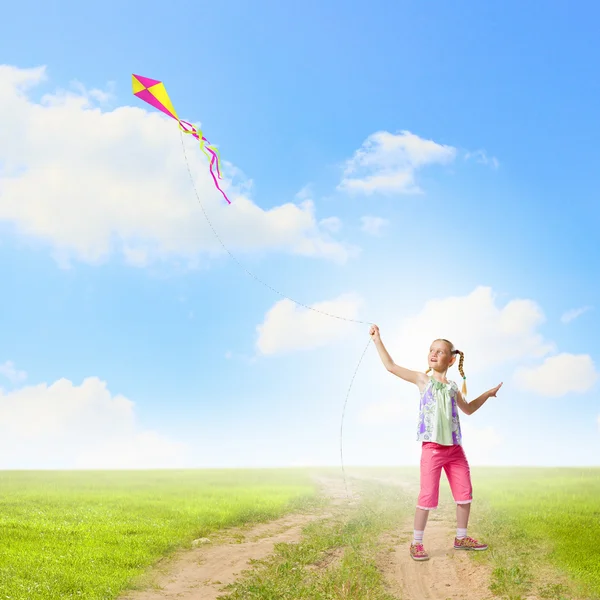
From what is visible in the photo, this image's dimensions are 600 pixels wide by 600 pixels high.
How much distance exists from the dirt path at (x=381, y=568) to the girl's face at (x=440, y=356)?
3.78 meters

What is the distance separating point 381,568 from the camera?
11.9 m

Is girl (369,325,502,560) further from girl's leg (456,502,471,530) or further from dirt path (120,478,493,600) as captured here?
→ dirt path (120,478,493,600)

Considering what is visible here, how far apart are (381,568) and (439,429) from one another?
4.16 meters

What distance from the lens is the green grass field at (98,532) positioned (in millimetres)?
11188

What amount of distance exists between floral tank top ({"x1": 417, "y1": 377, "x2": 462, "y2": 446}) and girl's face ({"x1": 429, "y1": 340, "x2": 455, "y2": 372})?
0.23 m

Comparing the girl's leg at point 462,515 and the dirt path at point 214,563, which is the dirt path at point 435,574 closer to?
the girl's leg at point 462,515

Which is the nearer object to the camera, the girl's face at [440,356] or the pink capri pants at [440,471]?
the pink capri pants at [440,471]

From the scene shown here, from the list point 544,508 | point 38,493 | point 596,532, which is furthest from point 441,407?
point 38,493

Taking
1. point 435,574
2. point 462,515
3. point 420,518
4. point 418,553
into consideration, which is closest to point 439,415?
point 420,518

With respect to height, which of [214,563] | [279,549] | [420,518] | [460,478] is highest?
[460,478]

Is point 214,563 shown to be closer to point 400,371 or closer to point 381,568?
point 381,568

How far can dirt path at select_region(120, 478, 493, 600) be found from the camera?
34.6 ft

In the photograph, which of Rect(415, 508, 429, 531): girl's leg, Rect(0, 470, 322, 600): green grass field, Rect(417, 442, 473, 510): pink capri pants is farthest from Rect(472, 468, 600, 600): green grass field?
Rect(0, 470, 322, 600): green grass field

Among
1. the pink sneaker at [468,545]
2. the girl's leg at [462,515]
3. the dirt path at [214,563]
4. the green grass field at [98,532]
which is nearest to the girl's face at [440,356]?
the girl's leg at [462,515]
